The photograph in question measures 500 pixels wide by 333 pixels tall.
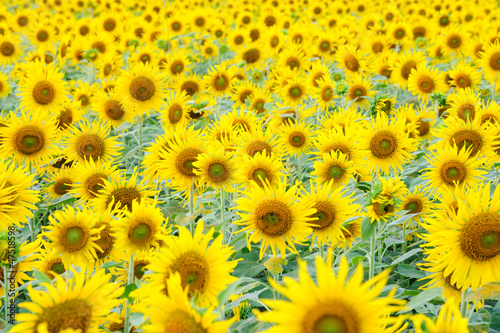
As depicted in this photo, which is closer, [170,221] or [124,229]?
[124,229]

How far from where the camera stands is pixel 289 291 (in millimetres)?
1375

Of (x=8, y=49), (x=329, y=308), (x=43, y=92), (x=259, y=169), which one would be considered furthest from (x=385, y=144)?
(x=8, y=49)

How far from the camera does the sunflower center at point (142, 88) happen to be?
4680 millimetres

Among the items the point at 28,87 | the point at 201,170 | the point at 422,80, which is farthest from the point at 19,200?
the point at 422,80

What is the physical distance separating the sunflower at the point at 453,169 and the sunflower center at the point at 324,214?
3.00 ft

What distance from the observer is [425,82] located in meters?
5.41

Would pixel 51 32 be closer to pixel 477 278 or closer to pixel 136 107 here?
pixel 136 107

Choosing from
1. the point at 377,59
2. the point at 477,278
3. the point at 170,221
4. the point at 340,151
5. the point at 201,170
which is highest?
the point at 377,59

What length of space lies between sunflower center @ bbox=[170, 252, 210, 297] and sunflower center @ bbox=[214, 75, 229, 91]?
3993mm

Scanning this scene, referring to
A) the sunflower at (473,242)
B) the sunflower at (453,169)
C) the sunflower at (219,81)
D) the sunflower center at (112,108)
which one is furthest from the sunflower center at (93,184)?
the sunflower at (219,81)

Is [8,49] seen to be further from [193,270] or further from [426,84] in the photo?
[193,270]

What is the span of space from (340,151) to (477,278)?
58.9 inches

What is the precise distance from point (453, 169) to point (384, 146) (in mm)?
559

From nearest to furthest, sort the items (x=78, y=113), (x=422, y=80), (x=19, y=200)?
(x=19, y=200) < (x=78, y=113) < (x=422, y=80)
